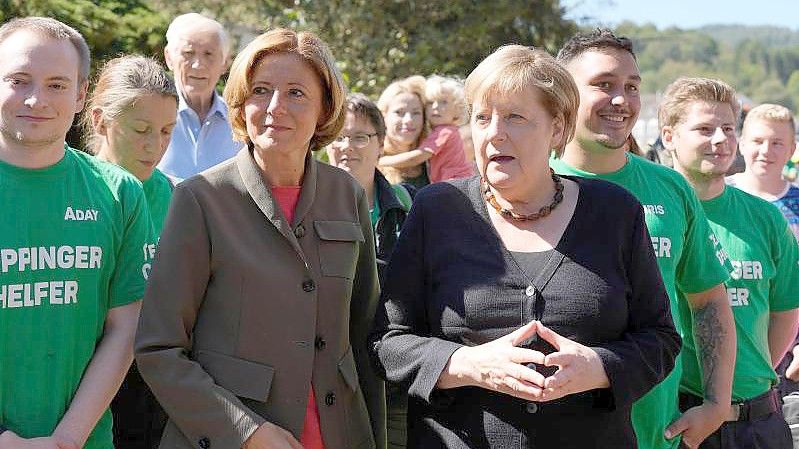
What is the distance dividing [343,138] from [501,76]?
2244mm

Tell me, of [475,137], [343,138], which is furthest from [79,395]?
[343,138]

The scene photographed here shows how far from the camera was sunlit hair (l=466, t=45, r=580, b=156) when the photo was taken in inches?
126

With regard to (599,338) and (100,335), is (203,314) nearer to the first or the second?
(100,335)

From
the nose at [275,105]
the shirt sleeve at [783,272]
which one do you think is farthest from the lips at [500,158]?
the shirt sleeve at [783,272]

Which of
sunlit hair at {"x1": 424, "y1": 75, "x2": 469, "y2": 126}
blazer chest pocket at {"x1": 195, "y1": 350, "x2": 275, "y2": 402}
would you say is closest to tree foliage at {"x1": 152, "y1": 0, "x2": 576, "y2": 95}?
sunlit hair at {"x1": 424, "y1": 75, "x2": 469, "y2": 126}

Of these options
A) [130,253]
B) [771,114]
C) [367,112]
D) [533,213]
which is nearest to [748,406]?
[533,213]

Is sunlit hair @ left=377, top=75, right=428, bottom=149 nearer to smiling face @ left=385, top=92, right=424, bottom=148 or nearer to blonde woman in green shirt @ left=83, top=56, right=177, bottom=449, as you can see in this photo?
smiling face @ left=385, top=92, right=424, bottom=148

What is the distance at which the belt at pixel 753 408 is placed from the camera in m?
4.67

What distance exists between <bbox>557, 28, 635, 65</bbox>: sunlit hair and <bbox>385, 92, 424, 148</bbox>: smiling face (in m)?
2.92

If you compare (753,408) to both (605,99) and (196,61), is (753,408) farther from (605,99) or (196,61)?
(196,61)

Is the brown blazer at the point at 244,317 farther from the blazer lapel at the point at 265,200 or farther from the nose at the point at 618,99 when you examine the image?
the nose at the point at 618,99

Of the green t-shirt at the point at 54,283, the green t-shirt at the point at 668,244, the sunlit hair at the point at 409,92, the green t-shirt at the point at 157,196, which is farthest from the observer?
the sunlit hair at the point at 409,92

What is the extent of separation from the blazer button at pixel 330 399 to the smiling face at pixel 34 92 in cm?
116

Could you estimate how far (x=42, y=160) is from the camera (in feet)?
10.8
